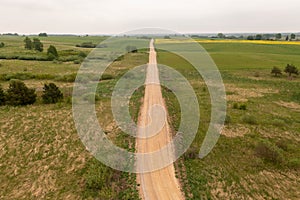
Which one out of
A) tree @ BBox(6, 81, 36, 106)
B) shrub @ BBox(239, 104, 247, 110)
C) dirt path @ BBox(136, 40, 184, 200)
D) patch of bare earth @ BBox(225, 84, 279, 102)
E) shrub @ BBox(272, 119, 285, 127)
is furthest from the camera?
patch of bare earth @ BBox(225, 84, 279, 102)

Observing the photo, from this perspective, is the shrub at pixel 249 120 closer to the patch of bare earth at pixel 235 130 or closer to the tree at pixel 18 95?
the patch of bare earth at pixel 235 130

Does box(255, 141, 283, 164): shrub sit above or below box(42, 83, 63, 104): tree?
below

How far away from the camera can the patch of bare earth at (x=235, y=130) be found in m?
26.1

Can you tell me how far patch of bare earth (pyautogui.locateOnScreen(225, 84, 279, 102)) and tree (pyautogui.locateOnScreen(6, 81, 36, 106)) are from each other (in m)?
32.3

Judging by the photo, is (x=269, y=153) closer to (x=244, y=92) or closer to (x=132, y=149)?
(x=132, y=149)

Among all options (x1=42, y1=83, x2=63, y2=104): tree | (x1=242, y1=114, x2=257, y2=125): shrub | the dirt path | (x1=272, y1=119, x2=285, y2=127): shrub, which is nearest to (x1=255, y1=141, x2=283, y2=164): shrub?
(x1=242, y1=114, x2=257, y2=125): shrub

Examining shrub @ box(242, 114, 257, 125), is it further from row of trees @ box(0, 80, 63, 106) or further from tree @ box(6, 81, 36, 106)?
tree @ box(6, 81, 36, 106)

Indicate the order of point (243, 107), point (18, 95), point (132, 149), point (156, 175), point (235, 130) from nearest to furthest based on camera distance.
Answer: point (156, 175)
point (132, 149)
point (235, 130)
point (18, 95)
point (243, 107)

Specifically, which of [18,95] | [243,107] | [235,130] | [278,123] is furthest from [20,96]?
[278,123]

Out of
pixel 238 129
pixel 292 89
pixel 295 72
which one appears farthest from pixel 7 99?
pixel 295 72

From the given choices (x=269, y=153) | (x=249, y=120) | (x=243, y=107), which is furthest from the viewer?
(x=243, y=107)

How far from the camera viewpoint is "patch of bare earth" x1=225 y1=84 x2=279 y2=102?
40.9 metres

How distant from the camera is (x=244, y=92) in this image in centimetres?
4506

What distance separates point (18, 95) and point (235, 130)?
30.1 metres
